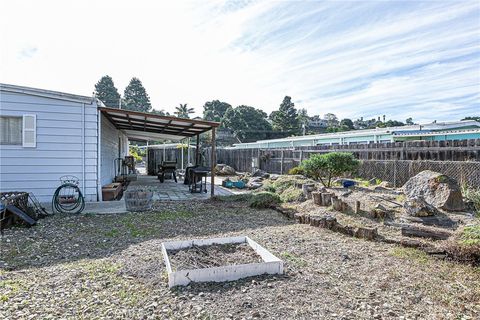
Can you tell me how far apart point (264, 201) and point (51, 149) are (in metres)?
5.28

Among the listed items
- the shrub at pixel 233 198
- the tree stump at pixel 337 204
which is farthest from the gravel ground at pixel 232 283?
the shrub at pixel 233 198

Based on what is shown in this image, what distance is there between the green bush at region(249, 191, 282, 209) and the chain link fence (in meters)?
4.16

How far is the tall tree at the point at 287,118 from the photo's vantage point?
147 ft

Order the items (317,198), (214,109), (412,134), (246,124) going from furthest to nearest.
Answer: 1. (214,109)
2. (246,124)
3. (412,134)
4. (317,198)

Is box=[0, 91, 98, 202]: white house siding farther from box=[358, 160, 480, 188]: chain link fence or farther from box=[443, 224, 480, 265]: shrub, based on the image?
box=[358, 160, 480, 188]: chain link fence

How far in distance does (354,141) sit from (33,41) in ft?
50.8

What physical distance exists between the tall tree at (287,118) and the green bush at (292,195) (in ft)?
120

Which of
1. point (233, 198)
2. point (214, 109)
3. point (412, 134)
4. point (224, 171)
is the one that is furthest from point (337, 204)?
point (214, 109)

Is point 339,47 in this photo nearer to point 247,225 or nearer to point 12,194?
point 247,225

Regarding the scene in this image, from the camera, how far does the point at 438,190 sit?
239 inches

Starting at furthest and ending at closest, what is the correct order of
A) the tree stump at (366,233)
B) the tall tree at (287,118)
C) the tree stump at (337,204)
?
the tall tree at (287,118)
the tree stump at (337,204)
the tree stump at (366,233)

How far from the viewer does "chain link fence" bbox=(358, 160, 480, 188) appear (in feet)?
23.5

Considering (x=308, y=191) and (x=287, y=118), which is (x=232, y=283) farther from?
(x=287, y=118)

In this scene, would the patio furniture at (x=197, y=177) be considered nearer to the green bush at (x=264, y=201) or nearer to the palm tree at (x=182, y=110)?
the green bush at (x=264, y=201)
